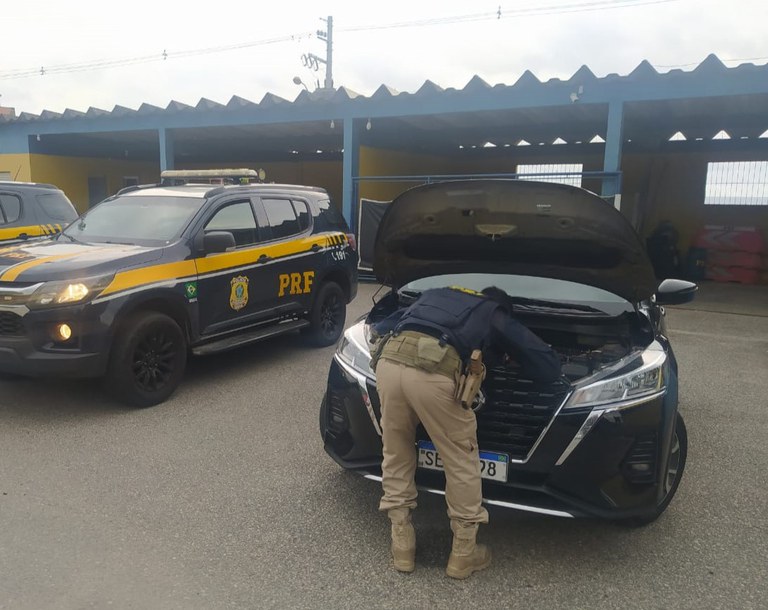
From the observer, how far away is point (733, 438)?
4672mm

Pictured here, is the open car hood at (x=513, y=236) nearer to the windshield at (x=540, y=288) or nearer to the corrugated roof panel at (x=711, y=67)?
the windshield at (x=540, y=288)

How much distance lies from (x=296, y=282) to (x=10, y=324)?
2.83m

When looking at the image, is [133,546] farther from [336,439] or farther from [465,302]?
[465,302]

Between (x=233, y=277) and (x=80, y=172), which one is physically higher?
(x=80, y=172)

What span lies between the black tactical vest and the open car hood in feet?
2.33

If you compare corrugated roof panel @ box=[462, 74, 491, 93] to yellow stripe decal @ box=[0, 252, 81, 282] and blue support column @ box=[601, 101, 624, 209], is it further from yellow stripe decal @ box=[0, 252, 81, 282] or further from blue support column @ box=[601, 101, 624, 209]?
yellow stripe decal @ box=[0, 252, 81, 282]

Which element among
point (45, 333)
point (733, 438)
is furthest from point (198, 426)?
point (733, 438)

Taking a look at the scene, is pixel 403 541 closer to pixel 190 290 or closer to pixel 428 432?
pixel 428 432

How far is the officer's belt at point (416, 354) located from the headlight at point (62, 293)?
287 centimetres

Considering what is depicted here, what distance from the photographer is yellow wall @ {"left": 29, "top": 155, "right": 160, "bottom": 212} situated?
17.6 m

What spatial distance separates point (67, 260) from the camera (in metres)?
4.93

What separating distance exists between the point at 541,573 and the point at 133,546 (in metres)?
1.99

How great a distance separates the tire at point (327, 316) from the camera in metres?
7.25

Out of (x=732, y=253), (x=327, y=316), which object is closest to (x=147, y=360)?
(x=327, y=316)
